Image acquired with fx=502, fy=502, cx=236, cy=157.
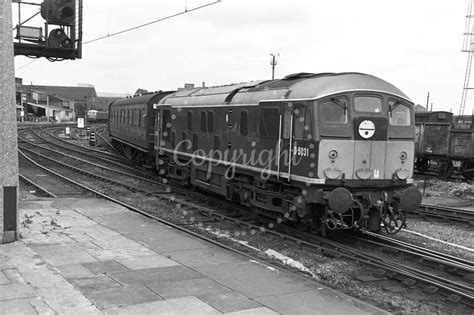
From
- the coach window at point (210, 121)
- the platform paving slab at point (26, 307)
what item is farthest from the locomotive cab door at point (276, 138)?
the platform paving slab at point (26, 307)

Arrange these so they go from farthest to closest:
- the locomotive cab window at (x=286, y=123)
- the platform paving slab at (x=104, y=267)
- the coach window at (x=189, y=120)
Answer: the coach window at (x=189, y=120) → the locomotive cab window at (x=286, y=123) → the platform paving slab at (x=104, y=267)

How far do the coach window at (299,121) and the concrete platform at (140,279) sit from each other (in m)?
2.70

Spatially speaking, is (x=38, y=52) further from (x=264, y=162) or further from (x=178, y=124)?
(x=264, y=162)

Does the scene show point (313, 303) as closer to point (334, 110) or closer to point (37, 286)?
point (37, 286)

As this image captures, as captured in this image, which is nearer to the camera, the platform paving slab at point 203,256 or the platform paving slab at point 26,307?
the platform paving slab at point 26,307

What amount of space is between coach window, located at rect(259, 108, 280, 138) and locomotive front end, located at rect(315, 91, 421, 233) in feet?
4.09

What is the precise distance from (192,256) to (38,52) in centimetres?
1381

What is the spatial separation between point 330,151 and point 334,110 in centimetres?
80

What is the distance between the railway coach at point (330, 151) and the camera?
9.17 m

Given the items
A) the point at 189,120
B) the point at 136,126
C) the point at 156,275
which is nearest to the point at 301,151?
the point at 156,275

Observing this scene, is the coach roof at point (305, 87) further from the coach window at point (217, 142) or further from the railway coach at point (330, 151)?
the coach window at point (217, 142)

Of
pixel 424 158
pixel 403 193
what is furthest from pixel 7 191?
pixel 424 158

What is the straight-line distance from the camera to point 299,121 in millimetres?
9531

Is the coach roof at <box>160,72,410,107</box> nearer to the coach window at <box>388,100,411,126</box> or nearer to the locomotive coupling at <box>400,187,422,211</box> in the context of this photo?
the coach window at <box>388,100,411,126</box>
